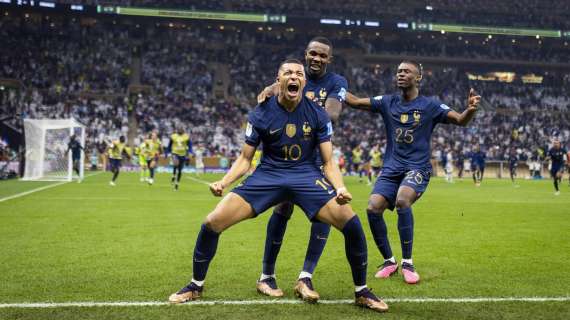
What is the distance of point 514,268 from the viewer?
6.90 metres

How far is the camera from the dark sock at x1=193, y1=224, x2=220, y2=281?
16.9 feet

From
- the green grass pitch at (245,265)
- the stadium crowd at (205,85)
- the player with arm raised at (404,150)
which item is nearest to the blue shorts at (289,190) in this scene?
the green grass pitch at (245,265)

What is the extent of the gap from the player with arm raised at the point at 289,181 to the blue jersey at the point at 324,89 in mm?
661

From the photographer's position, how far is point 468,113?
6.58 m

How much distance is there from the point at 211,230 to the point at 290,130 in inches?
43.7

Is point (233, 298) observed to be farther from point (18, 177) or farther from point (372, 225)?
point (18, 177)

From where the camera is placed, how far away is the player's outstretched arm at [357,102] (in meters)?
6.89

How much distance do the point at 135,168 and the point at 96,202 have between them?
26652mm

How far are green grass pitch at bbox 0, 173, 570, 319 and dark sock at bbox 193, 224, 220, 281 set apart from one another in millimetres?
270

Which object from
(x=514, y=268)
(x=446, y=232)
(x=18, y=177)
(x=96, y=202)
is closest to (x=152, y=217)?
(x=96, y=202)

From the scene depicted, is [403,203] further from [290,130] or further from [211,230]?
[211,230]

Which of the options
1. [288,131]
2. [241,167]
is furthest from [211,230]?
[288,131]

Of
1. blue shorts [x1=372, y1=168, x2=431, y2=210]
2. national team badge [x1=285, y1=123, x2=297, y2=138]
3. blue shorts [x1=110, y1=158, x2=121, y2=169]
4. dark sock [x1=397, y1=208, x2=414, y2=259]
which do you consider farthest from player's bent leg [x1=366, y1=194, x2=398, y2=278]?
blue shorts [x1=110, y1=158, x2=121, y2=169]

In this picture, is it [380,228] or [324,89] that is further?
[380,228]
